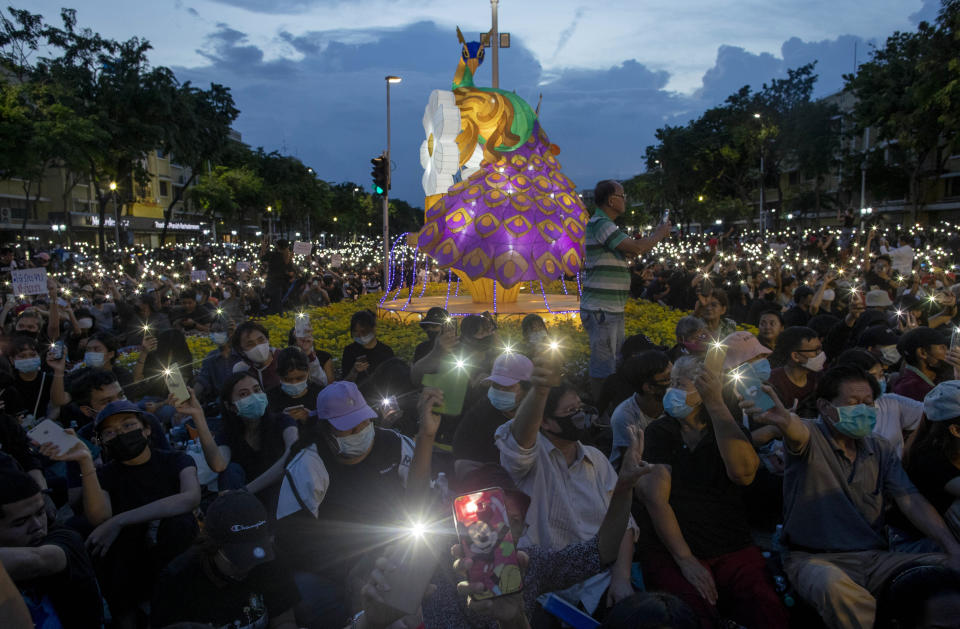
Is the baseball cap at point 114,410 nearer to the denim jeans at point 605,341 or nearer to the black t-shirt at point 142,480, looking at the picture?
the black t-shirt at point 142,480

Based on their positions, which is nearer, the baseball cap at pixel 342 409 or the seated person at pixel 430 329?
the baseball cap at pixel 342 409

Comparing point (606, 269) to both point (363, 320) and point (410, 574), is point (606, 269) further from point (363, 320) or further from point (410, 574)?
point (410, 574)

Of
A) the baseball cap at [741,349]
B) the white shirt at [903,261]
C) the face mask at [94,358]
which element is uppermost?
the white shirt at [903,261]

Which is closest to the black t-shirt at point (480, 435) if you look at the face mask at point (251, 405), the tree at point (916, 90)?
the face mask at point (251, 405)

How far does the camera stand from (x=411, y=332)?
453 inches

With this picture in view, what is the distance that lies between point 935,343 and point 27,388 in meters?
7.54

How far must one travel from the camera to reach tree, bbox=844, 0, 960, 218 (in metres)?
24.5

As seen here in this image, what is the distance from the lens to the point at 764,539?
4762mm

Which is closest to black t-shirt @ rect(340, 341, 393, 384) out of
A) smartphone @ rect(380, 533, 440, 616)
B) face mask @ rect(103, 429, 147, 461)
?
face mask @ rect(103, 429, 147, 461)

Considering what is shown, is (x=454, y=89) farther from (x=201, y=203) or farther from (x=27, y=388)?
(x=201, y=203)

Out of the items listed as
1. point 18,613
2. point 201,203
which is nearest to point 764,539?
point 18,613

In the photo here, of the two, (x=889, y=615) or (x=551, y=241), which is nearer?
(x=889, y=615)

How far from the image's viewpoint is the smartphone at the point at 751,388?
10.8 feet

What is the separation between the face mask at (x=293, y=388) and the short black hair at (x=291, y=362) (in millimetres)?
86
